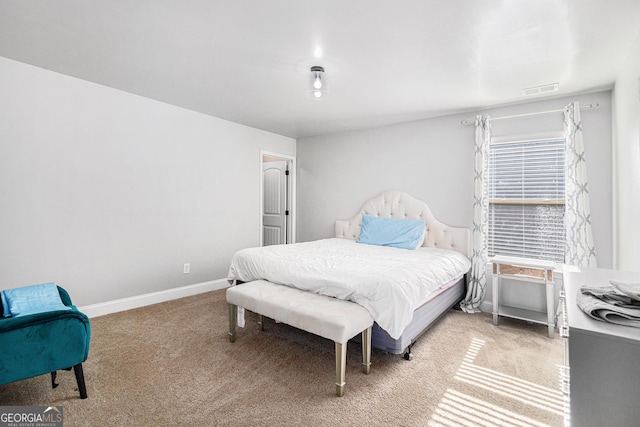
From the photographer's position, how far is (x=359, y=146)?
4852 millimetres

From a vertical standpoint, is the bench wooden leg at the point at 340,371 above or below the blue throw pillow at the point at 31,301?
below

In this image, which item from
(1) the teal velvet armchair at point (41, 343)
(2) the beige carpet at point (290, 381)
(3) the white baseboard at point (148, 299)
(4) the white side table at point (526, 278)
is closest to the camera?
(1) the teal velvet armchair at point (41, 343)

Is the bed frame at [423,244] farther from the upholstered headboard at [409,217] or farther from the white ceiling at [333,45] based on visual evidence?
the white ceiling at [333,45]

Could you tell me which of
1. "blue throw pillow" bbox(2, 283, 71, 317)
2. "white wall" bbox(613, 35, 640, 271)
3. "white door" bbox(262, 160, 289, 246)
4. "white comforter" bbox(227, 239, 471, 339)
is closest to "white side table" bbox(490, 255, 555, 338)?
"white comforter" bbox(227, 239, 471, 339)

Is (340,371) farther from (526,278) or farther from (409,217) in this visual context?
(409,217)

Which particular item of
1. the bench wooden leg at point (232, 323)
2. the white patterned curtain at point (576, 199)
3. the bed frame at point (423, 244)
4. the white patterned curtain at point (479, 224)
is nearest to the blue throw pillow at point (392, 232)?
the bed frame at point (423, 244)

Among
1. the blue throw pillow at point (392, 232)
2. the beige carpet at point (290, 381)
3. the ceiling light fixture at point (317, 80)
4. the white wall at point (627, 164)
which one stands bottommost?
the beige carpet at point (290, 381)

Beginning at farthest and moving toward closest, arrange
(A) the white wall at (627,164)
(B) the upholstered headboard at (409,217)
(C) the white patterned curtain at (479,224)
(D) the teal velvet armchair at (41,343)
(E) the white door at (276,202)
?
(E) the white door at (276,202) < (B) the upholstered headboard at (409,217) < (C) the white patterned curtain at (479,224) < (A) the white wall at (627,164) < (D) the teal velvet armchair at (41,343)

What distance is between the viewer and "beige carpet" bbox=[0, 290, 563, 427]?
175cm

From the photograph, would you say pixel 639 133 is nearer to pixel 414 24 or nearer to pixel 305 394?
pixel 414 24

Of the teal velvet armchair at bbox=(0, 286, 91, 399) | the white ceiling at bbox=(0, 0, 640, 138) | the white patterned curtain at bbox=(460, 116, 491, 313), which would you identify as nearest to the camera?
the teal velvet armchair at bbox=(0, 286, 91, 399)

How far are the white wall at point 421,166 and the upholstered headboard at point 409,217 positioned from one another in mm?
111

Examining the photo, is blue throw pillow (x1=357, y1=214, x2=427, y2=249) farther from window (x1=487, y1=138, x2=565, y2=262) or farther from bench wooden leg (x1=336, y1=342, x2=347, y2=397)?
bench wooden leg (x1=336, y1=342, x2=347, y2=397)

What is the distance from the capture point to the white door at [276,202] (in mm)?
5652
